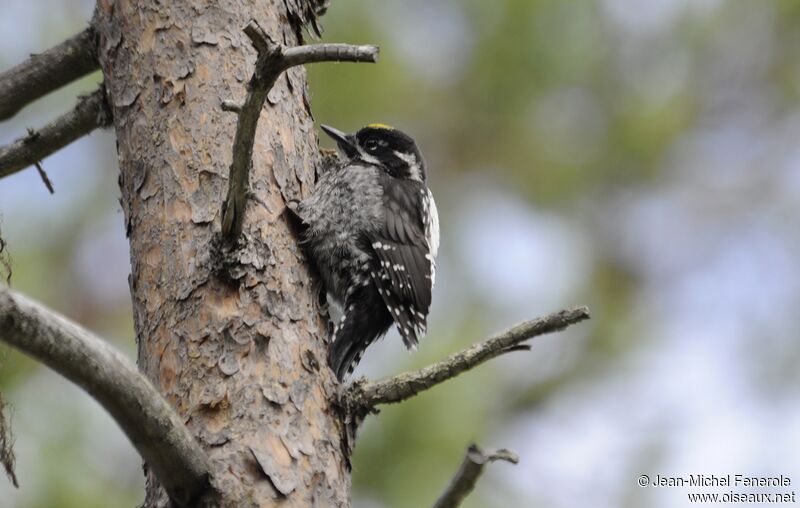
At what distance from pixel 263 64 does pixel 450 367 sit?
81 centimetres

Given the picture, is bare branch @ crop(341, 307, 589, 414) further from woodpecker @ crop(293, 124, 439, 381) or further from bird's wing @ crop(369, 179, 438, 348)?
bird's wing @ crop(369, 179, 438, 348)

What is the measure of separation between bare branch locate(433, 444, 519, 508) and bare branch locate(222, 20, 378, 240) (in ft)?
2.62

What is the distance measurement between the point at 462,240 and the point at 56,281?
234 centimetres

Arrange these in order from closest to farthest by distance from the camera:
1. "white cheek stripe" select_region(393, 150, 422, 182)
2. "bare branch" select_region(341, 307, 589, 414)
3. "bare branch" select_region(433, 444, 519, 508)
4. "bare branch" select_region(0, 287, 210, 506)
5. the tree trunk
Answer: "bare branch" select_region(0, 287, 210, 506)
"bare branch" select_region(433, 444, 519, 508)
"bare branch" select_region(341, 307, 589, 414)
the tree trunk
"white cheek stripe" select_region(393, 150, 422, 182)

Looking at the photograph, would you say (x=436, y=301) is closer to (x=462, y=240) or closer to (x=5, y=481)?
(x=462, y=240)

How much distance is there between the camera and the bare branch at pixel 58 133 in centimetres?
303

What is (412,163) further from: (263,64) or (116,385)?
(116,385)

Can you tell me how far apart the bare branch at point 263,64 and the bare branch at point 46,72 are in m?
1.11

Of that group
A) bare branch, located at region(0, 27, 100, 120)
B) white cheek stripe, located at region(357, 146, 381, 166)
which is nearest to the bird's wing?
white cheek stripe, located at region(357, 146, 381, 166)

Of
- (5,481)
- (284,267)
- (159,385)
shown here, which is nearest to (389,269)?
(284,267)

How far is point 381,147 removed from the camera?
14.0 feet

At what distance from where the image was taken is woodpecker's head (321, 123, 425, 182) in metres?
→ 4.22

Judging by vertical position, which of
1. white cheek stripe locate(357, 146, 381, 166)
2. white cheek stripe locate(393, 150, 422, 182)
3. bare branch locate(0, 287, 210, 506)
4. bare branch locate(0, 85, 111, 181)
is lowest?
bare branch locate(0, 287, 210, 506)

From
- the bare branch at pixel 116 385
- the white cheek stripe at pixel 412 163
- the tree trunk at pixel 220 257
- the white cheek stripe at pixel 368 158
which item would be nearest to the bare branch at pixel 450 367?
the tree trunk at pixel 220 257
